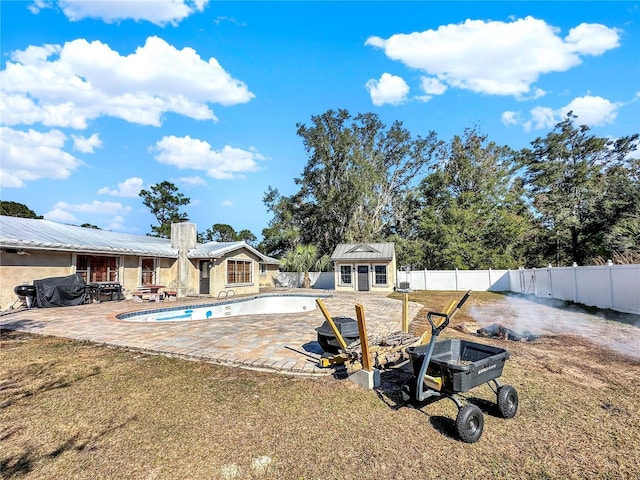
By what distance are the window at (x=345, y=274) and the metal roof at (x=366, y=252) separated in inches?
30.7

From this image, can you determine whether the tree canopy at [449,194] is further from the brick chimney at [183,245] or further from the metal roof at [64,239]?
the metal roof at [64,239]

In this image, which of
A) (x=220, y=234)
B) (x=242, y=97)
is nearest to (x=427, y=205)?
(x=242, y=97)

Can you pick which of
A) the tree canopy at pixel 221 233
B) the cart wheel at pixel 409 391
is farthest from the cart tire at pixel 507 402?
the tree canopy at pixel 221 233

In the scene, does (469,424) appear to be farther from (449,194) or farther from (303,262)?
(449,194)

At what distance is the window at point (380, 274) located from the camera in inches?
853

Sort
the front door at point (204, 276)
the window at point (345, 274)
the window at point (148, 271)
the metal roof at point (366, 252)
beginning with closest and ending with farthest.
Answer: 1. the window at point (148, 271)
2. the front door at point (204, 276)
3. the metal roof at point (366, 252)
4. the window at point (345, 274)

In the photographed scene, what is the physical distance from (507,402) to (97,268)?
633 inches

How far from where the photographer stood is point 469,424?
291 centimetres

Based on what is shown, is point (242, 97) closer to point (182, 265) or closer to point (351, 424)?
point (182, 265)

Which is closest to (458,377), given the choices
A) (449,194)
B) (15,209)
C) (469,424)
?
(469,424)

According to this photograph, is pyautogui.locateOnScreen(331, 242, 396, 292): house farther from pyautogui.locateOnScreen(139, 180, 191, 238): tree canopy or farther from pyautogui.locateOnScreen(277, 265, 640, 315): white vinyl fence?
pyautogui.locateOnScreen(139, 180, 191, 238): tree canopy

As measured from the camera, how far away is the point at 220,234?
43906mm

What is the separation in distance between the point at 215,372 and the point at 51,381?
84.8 inches

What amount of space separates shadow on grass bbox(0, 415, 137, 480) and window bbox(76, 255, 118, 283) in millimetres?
12819
